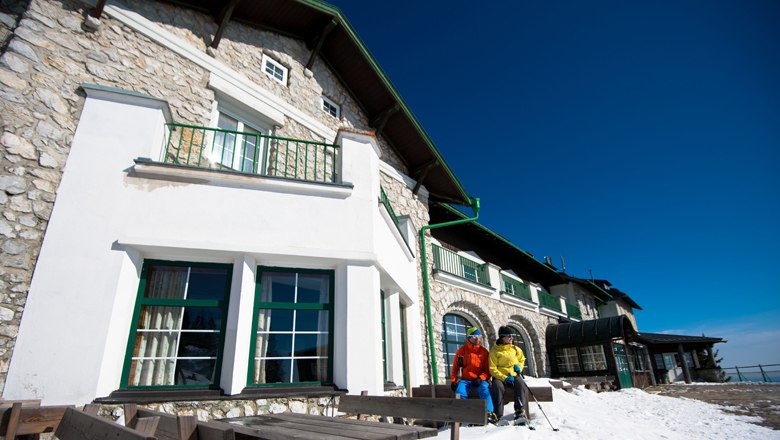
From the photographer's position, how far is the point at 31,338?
4172 mm

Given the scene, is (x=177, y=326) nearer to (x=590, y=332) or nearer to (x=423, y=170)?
(x=423, y=170)

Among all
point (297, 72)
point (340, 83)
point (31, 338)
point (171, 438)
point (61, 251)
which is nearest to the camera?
point (171, 438)

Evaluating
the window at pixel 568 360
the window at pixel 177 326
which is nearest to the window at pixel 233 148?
the window at pixel 177 326

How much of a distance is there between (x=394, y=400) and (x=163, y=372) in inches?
116

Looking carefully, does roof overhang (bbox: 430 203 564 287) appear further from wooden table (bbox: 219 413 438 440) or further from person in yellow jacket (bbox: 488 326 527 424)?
wooden table (bbox: 219 413 438 440)

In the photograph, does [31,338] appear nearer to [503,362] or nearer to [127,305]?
[127,305]

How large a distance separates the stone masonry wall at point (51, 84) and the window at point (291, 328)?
2561 mm

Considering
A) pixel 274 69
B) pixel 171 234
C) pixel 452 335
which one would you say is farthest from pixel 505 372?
pixel 274 69

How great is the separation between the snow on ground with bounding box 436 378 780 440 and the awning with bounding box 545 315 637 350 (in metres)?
7.11

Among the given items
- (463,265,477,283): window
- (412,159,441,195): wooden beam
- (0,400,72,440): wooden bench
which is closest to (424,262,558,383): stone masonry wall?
(463,265,477,283): window

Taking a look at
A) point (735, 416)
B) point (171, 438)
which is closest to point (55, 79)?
point (171, 438)

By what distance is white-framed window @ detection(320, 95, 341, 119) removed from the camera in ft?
30.9

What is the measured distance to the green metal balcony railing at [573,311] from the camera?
20.4 m

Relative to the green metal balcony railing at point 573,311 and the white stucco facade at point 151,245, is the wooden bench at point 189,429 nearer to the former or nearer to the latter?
the white stucco facade at point 151,245
